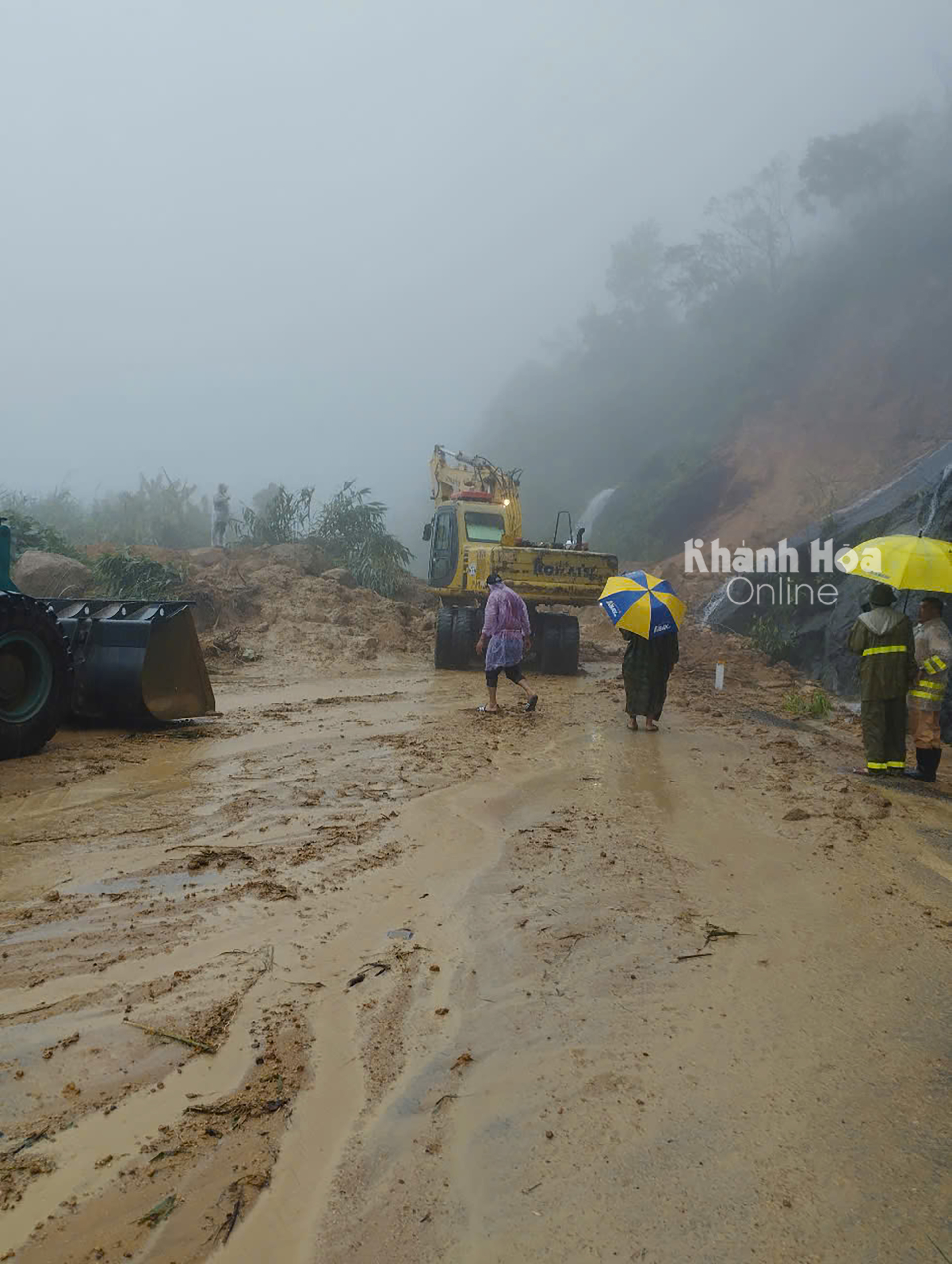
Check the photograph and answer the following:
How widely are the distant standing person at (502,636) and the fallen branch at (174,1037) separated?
705cm

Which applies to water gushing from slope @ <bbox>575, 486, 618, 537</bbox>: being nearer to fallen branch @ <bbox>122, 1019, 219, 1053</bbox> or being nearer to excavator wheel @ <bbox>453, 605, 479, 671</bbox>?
excavator wheel @ <bbox>453, 605, 479, 671</bbox>

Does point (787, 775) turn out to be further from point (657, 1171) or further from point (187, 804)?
point (657, 1171)

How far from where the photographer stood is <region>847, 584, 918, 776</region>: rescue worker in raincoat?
741 cm

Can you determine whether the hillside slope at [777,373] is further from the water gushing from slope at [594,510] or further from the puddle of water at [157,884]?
the puddle of water at [157,884]

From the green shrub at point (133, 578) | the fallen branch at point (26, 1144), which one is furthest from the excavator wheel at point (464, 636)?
the fallen branch at point (26, 1144)

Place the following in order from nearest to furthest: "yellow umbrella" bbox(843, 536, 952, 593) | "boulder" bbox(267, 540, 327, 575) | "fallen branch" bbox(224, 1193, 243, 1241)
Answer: "fallen branch" bbox(224, 1193, 243, 1241) < "yellow umbrella" bbox(843, 536, 952, 593) < "boulder" bbox(267, 540, 327, 575)

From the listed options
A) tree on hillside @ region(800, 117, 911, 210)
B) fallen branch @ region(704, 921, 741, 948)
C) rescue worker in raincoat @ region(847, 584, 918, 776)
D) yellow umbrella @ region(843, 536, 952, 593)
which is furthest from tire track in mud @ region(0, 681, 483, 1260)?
tree on hillside @ region(800, 117, 911, 210)

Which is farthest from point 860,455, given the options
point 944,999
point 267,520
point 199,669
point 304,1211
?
point 304,1211

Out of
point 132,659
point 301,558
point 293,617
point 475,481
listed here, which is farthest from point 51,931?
point 301,558

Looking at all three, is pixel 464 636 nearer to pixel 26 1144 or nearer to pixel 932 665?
pixel 932 665

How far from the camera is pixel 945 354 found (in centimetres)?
3581

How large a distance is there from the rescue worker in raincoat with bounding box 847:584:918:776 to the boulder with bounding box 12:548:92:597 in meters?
13.0

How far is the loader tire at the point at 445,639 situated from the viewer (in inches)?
541

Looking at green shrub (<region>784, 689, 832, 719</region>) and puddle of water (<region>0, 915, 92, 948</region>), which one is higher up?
puddle of water (<region>0, 915, 92, 948</region>)
